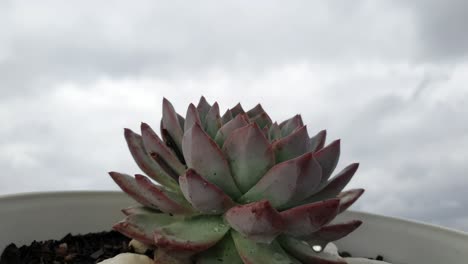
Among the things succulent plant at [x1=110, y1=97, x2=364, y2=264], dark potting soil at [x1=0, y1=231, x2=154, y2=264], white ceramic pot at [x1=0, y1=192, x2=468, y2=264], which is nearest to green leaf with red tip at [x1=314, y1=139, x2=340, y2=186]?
→ succulent plant at [x1=110, y1=97, x2=364, y2=264]

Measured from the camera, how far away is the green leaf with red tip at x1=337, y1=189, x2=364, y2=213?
1.13 meters

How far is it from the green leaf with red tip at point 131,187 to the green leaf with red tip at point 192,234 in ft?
0.31

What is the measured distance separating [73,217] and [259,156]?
0.67 metres

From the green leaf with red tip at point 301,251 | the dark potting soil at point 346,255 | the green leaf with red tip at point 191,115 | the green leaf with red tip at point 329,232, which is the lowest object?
the dark potting soil at point 346,255

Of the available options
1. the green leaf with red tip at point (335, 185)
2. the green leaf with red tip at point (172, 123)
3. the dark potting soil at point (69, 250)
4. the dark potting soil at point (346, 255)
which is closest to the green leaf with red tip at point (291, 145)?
the green leaf with red tip at point (335, 185)

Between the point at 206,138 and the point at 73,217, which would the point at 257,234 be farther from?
the point at 73,217

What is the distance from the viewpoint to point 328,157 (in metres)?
1.04

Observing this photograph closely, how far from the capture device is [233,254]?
100 cm

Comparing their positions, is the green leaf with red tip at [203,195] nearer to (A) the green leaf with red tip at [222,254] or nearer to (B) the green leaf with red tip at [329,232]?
(A) the green leaf with red tip at [222,254]

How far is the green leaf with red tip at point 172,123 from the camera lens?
1124 millimetres

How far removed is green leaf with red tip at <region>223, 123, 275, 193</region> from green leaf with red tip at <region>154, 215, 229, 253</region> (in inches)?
3.3

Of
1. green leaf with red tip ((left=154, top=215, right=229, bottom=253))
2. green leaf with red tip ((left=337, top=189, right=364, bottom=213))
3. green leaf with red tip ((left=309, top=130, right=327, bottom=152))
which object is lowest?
green leaf with red tip ((left=154, top=215, right=229, bottom=253))

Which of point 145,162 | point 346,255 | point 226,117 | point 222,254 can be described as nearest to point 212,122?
point 226,117

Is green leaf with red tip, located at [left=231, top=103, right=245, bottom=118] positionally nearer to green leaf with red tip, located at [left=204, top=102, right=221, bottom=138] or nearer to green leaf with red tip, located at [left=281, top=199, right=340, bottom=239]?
green leaf with red tip, located at [left=204, top=102, right=221, bottom=138]
